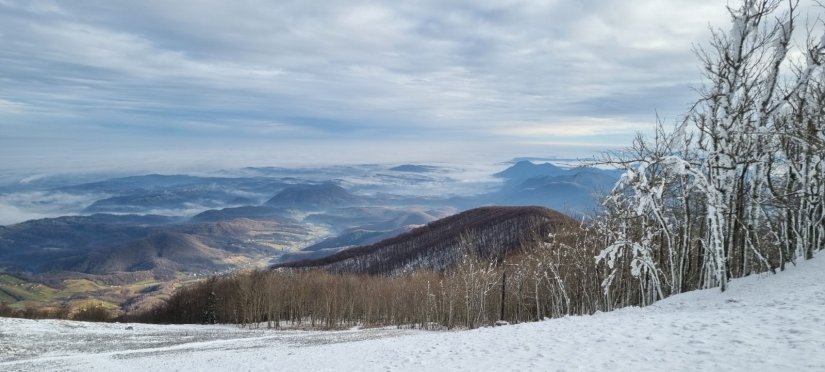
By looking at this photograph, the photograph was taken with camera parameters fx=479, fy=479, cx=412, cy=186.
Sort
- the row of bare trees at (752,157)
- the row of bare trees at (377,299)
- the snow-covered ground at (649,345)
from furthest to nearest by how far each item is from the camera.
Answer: the row of bare trees at (377,299) < the row of bare trees at (752,157) < the snow-covered ground at (649,345)

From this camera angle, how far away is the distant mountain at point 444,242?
14900cm

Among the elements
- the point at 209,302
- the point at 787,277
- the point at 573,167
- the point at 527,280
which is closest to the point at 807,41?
the point at 787,277

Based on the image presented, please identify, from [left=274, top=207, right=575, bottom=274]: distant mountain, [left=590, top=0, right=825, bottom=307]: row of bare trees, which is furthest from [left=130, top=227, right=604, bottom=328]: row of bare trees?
[left=274, top=207, right=575, bottom=274]: distant mountain

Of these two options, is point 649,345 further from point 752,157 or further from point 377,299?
point 377,299

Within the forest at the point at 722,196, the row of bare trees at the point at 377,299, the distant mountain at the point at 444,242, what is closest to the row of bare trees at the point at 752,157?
the forest at the point at 722,196

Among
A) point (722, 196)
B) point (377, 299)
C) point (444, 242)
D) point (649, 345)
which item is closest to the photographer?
point (649, 345)

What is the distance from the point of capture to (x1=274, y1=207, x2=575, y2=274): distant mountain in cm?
14900

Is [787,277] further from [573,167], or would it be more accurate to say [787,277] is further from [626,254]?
→ [626,254]

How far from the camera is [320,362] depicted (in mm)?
18656

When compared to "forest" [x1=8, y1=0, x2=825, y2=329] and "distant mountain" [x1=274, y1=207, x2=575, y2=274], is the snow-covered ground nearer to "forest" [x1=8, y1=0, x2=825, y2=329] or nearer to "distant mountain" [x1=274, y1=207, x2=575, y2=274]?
"forest" [x1=8, y1=0, x2=825, y2=329]

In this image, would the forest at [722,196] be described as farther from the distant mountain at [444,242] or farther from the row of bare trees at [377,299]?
the distant mountain at [444,242]

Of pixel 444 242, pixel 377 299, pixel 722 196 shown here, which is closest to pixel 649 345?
pixel 722 196

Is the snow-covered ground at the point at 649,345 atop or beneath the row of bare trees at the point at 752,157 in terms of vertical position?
beneath

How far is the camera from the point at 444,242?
166625mm
